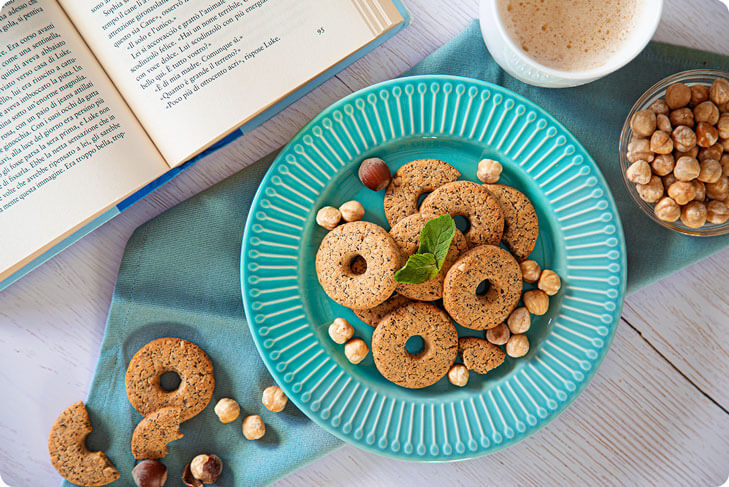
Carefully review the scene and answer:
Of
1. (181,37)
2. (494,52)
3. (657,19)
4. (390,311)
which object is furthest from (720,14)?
(181,37)

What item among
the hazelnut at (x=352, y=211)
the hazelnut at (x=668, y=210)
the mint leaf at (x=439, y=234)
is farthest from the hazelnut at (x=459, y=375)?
the hazelnut at (x=668, y=210)

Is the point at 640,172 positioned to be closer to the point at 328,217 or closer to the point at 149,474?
the point at 328,217

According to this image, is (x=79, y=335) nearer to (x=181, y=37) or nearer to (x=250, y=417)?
(x=250, y=417)

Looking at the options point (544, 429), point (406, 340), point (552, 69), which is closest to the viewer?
point (552, 69)

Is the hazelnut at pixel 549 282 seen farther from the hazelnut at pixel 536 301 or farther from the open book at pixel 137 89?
the open book at pixel 137 89

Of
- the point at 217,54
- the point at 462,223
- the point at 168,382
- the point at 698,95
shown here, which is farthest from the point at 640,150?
the point at 168,382
